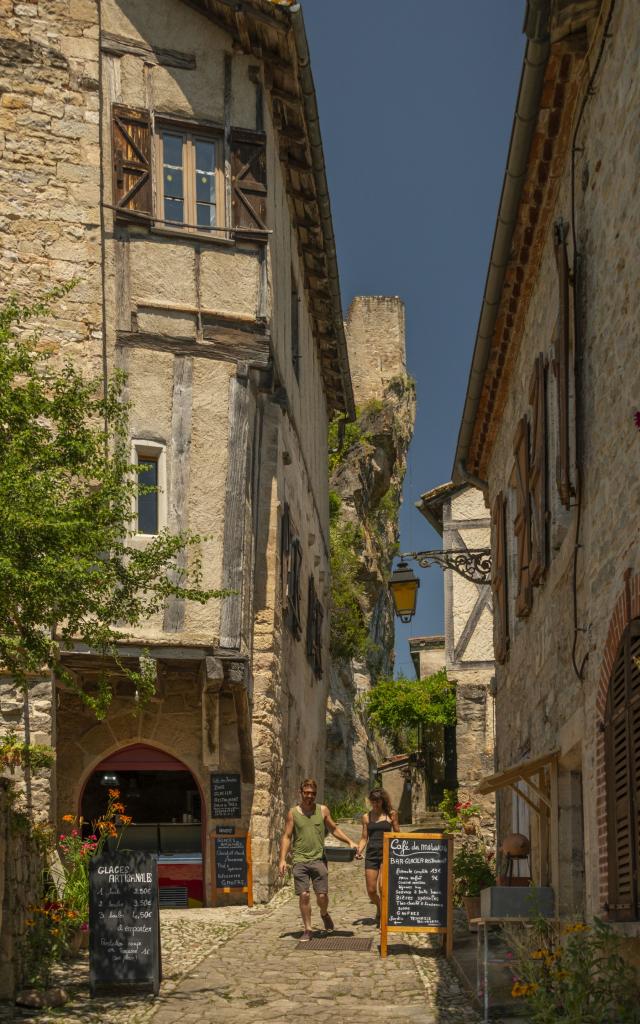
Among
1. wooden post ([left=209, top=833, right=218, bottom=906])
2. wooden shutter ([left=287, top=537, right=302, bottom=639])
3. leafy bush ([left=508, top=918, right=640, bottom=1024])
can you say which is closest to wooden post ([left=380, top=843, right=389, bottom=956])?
leafy bush ([left=508, top=918, right=640, bottom=1024])

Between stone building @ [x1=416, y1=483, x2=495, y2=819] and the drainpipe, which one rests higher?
the drainpipe

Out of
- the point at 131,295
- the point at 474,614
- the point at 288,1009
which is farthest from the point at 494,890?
the point at 474,614

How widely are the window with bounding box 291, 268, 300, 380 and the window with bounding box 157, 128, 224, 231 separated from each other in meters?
3.17

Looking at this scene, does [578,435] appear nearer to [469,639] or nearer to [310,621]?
[310,621]

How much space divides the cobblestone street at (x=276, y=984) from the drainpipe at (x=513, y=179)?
5.55 m

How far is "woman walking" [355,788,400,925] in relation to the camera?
467 inches

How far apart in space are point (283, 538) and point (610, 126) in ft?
31.1

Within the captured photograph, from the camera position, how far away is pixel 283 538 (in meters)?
16.5

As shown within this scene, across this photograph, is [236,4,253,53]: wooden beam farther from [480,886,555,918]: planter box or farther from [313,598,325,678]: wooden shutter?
[480,886,555,918]: planter box

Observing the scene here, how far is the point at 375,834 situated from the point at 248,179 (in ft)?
24.0

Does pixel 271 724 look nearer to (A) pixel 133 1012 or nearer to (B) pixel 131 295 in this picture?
(B) pixel 131 295

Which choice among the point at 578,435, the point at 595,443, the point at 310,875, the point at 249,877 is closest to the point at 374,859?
the point at 310,875

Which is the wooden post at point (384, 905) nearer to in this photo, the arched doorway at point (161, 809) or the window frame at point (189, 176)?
the arched doorway at point (161, 809)

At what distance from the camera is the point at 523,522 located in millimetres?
11430
